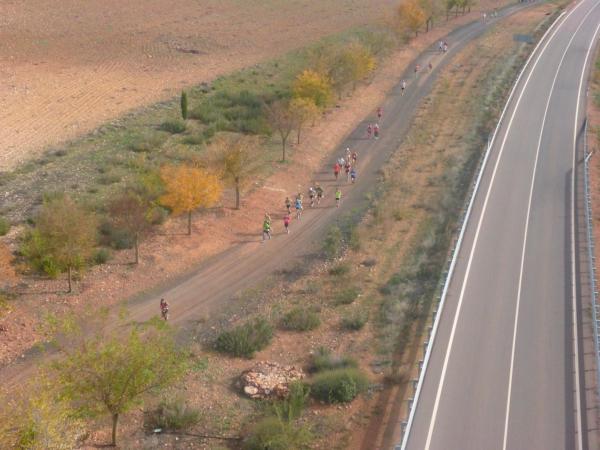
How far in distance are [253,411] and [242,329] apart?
4681 mm

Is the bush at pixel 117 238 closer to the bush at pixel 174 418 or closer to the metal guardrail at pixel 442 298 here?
the bush at pixel 174 418

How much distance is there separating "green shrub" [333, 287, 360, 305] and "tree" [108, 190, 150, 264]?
1018cm

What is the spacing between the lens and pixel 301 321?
2881 centimetres

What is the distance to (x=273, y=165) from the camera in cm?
4588

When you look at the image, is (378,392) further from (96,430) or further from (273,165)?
(273,165)

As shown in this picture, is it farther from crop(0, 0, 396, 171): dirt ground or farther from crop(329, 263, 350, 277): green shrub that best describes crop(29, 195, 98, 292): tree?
crop(0, 0, 396, 171): dirt ground

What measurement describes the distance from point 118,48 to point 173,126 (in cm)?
3168

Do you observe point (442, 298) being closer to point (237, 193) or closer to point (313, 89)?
point (237, 193)

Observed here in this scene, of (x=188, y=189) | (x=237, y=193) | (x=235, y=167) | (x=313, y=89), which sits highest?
(x=313, y=89)

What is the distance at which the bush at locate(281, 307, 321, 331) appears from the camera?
2872 centimetres

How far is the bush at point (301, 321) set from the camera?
28719 millimetres

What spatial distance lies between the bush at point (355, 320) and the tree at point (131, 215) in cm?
1107

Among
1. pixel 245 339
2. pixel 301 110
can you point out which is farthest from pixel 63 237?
pixel 301 110

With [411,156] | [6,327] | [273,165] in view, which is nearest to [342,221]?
[273,165]
